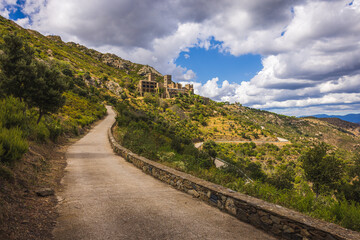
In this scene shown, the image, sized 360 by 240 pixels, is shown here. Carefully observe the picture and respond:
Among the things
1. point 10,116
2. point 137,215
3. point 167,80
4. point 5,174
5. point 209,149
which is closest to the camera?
point 137,215

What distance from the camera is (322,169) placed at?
866 inches

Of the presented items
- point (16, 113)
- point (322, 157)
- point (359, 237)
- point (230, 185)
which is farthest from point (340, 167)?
point (16, 113)

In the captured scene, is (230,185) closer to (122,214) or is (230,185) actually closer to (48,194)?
(122,214)

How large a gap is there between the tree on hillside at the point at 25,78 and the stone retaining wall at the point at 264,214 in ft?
41.8

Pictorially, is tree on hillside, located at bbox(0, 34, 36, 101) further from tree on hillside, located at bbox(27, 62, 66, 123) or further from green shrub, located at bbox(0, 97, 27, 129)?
green shrub, located at bbox(0, 97, 27, 129)

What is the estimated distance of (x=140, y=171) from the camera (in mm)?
9156

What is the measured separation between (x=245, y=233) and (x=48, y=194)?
17.1ft

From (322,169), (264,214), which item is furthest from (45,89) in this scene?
(322,169)

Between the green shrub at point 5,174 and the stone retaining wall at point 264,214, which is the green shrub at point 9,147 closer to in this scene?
the green shrub at point 5,174

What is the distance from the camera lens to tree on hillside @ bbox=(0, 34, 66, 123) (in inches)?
480

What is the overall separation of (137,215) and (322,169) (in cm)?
2535

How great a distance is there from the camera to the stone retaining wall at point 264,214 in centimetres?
324

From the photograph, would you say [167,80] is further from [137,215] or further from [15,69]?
[137,215]

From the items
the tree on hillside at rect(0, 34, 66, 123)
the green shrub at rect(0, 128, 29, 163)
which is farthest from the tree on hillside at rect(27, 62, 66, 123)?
the green shrub at rect(0, 128, 29, 163)
